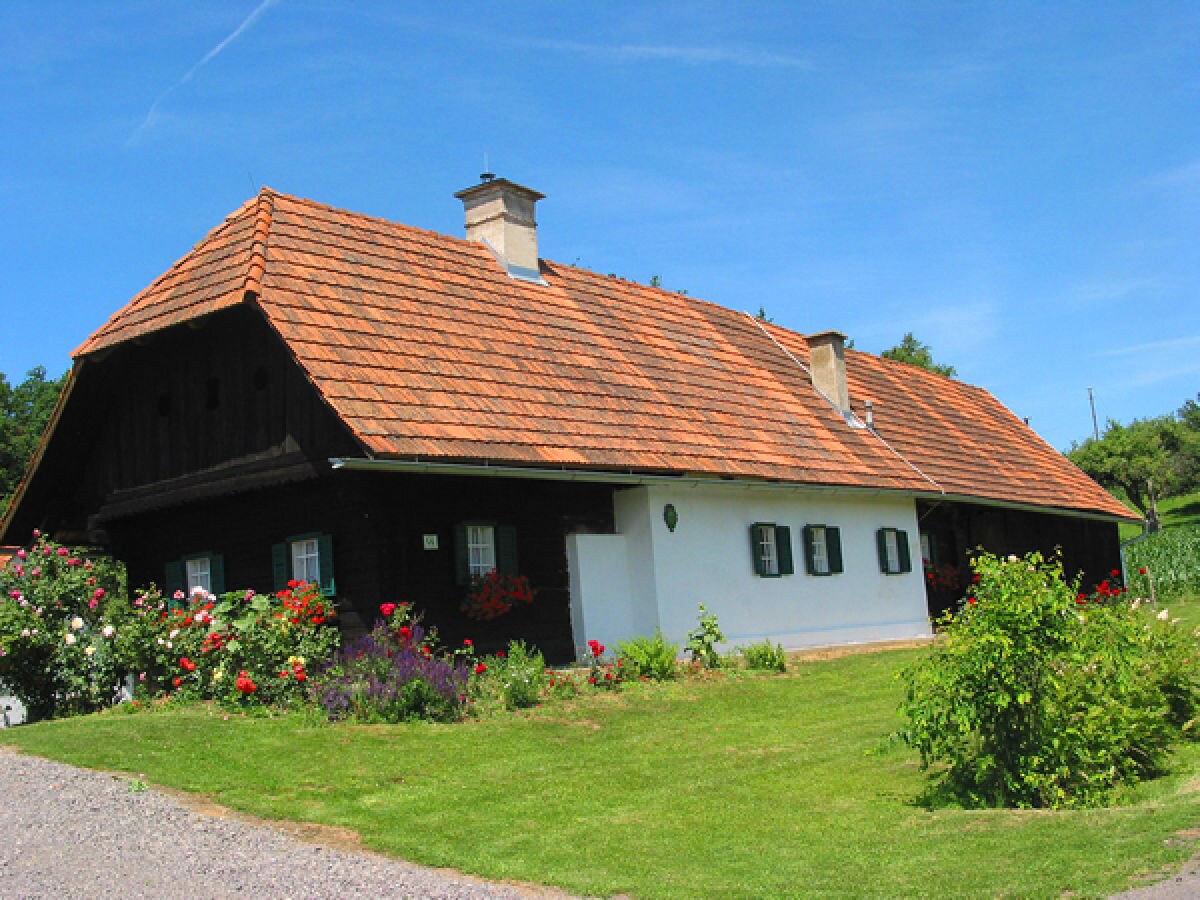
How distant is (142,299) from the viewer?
1716 centimetres

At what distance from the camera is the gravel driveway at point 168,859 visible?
708 centimetres

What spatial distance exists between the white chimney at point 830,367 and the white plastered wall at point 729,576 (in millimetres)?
2674

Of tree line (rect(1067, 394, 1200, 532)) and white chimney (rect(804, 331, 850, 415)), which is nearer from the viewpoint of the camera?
white chimney (rect(804, 331, 850, 415))

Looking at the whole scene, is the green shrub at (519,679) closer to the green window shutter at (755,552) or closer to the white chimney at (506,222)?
the green window shutter at (755,552)

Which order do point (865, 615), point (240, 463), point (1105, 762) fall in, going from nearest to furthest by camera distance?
point (1105, 762) → point (240, 463) → point (865, 615)

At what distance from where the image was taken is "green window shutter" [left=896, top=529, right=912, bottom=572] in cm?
2336

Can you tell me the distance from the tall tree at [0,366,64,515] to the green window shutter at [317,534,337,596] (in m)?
32.5

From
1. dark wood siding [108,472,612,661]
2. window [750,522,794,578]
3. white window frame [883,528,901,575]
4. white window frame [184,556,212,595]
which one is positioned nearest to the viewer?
dark wood siding [108,472,612,661]

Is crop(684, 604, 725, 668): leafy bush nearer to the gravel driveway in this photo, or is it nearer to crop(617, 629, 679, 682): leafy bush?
crop(617, 629, 679, 682): leafy bush

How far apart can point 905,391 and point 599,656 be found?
1580 cm

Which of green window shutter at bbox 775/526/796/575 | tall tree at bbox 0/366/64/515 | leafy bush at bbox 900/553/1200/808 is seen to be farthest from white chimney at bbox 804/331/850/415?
tall tree at bbox 0/366/64/515

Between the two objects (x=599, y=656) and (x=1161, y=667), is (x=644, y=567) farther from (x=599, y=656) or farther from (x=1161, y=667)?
(x=1161, y=667)

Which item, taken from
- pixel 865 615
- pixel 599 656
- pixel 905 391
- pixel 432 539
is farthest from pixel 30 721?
pixel 905 391

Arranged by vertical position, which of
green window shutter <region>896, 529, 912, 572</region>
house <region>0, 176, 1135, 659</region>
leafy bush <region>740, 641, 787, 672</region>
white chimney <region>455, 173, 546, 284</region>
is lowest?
leafy bush <region>740, 641, 787, 672</region>
